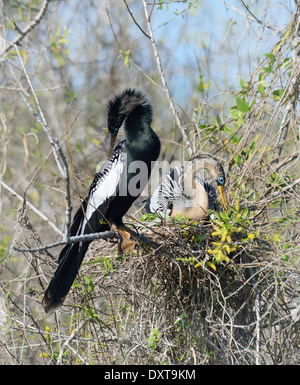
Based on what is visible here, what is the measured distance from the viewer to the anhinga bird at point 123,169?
3959mm

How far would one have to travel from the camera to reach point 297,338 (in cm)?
361

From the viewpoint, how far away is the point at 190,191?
14.8 ft

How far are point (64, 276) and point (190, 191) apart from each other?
1354 mm

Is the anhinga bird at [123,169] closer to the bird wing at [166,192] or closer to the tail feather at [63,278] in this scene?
the tail feather at [63,278]

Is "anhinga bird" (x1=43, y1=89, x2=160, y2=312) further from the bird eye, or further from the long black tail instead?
the bird eye

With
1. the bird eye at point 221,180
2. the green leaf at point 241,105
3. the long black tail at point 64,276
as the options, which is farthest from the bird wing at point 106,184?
the green leaf at point 241,105

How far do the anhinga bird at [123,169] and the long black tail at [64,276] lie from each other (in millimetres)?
250

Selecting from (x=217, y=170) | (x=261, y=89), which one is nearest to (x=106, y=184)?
(x=217, y=170)

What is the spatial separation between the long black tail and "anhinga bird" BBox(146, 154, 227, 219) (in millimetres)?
825

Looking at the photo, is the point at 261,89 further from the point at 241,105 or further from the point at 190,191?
the point at 190,191

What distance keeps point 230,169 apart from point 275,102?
60cm
